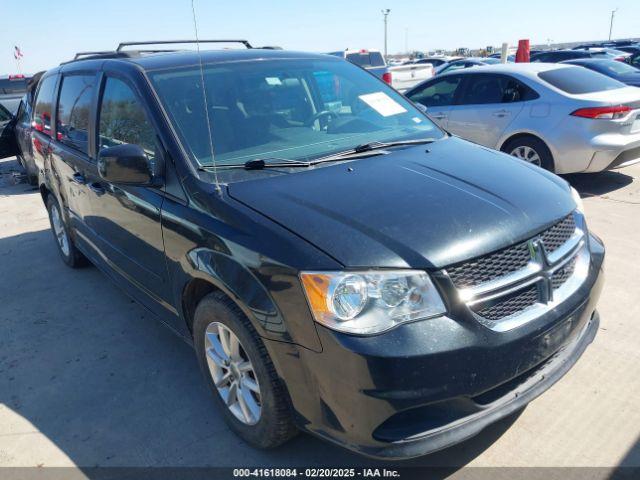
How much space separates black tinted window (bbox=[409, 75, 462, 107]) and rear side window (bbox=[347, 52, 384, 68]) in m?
8.35

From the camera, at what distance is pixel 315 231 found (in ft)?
6.73

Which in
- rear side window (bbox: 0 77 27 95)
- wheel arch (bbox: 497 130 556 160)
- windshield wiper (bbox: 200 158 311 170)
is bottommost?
wheel arch (bbox: 497 130 556 160)

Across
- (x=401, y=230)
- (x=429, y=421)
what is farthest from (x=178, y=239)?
(x=429, y=421)

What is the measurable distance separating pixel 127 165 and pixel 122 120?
2.41 ft

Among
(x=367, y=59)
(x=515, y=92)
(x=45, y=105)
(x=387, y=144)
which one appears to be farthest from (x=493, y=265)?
(x=367, y=59)

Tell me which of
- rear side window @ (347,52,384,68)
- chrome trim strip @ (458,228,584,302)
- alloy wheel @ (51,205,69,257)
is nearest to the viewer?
chrome trim strip @ (458,228,584,302)

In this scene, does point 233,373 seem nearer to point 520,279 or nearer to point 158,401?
point 158,401

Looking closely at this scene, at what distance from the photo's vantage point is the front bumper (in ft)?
6.01

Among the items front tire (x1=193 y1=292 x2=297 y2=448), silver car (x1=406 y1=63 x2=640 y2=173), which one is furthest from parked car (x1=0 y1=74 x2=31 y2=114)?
front tire (x1=193 y1=292 x2=297 y2=448)

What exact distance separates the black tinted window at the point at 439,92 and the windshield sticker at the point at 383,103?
4141 mm

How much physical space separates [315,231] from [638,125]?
5640 mm

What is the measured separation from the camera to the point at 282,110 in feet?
10.3

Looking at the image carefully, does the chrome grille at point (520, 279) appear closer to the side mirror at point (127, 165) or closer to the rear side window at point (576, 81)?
the side mirror at point (127, 165)

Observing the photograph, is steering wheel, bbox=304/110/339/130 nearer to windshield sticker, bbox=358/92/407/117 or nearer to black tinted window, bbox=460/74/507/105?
windshield sticker, bbox=358/92/407/117
